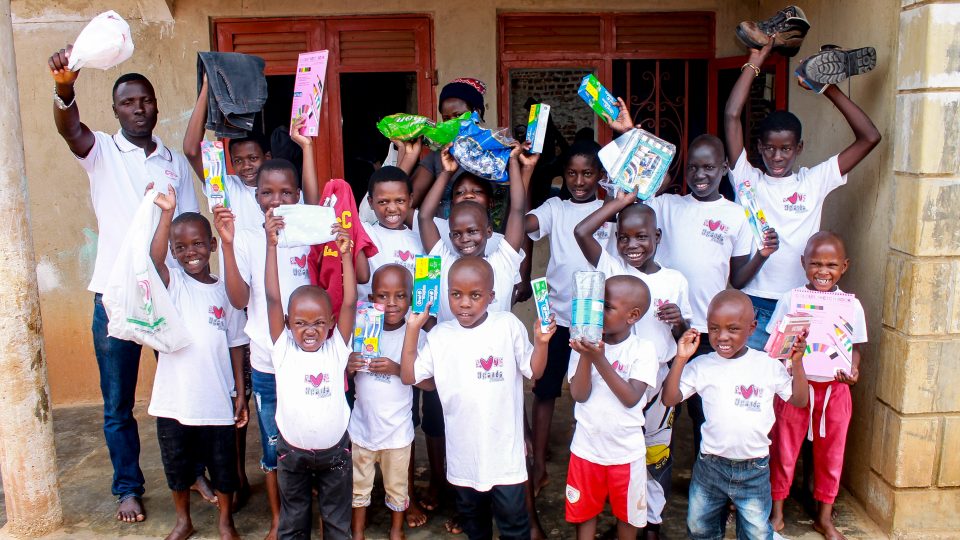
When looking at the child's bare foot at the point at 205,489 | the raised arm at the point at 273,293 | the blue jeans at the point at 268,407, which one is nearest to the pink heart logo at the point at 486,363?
the raised arm at the point at 273,293

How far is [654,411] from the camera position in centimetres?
321

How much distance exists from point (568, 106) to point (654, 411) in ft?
7.73

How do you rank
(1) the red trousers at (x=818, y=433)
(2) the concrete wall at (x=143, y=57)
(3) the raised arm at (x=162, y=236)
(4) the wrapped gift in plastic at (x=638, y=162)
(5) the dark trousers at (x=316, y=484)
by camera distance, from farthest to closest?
1. (2) the concrete wall at (x=143, y=57)
2. (1) the red trousers at (x=818, y=433)
3. (4) the wrapped gift in plastic at (x=638, y=162)
4. (3) the raised arm at (x=162, y=236)
5. (5) the dark trousers at (x=316, y=484)

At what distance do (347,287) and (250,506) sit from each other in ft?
4.40

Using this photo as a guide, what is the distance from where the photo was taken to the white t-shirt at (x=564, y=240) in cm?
356

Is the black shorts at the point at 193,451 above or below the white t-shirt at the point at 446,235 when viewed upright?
below

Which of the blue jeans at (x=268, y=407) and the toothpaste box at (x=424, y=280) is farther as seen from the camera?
the blue jeans at (x=268, y=407)

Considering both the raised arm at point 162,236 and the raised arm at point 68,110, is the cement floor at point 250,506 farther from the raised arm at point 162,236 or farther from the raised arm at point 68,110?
the raised arm at point 68,110

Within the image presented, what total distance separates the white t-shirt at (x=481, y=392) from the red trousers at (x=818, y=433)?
3.72 feet

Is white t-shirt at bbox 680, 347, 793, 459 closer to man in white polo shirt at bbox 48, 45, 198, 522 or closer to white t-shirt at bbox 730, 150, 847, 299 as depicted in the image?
white t-shirt at bbox 730, 150, 847, 299

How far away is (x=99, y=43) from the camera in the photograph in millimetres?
3049

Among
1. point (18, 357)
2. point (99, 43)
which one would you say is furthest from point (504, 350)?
point (18, 357)

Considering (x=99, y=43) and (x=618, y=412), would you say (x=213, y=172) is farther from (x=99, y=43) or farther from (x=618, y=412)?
(x=618, y=412)

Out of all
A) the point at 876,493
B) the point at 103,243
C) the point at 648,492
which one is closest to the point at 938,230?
the point at 876,493
